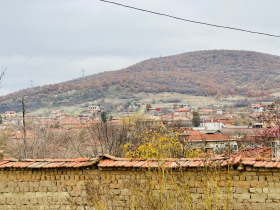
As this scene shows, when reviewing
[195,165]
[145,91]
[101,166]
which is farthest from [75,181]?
[145,91]

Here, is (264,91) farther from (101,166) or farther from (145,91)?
(101,166)

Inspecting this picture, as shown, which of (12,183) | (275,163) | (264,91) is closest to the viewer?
(275,163)

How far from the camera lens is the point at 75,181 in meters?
10.2

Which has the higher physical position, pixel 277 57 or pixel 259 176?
pixel 277 57

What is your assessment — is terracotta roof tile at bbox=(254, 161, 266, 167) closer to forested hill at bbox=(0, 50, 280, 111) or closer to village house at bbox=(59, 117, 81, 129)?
village house at bbox=(59, 117, 81, 129)

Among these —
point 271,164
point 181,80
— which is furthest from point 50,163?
point 181,80

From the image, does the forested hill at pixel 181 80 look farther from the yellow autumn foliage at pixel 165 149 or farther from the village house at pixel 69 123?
the yellow autumn foliage at pixel 165 149

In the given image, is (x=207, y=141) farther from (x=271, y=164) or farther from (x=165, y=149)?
(x=271, y=164)

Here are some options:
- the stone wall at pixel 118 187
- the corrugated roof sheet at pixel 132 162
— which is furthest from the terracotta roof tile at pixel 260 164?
the stone wall at pixel 118 187

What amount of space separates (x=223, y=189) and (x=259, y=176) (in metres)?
0.81

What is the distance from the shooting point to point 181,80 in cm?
16750

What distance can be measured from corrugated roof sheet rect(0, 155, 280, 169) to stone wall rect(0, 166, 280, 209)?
0.46 feet

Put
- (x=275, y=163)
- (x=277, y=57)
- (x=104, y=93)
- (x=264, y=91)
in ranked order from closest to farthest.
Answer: (x=275, y=163)
(x=104, y=93)
(x=264, y=91)
(x=277, y=57)

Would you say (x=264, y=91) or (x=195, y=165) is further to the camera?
(x=264, y=91)
